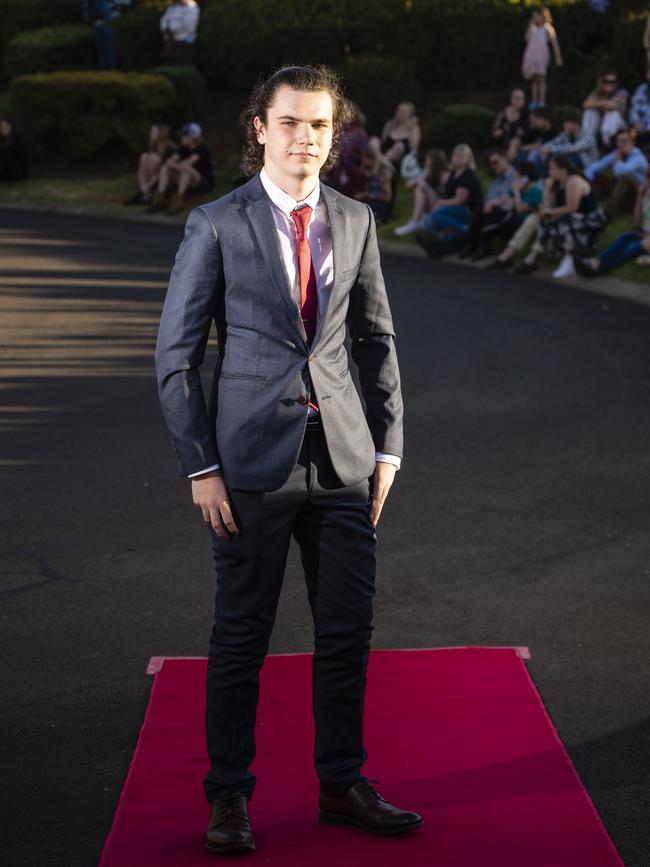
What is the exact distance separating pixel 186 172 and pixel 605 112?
678 centimetres

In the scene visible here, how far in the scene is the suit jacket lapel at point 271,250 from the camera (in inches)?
150

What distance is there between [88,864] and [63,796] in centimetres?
47

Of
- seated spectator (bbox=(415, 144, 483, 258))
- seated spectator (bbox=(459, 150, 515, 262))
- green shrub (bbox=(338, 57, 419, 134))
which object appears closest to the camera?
seated spectator (bbox=(459, 150, 515, 262))

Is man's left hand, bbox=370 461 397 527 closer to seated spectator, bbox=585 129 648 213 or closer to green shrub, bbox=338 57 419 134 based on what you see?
seated spectator, bbox=585 129 648 213

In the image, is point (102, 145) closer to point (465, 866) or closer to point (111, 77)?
point (111, 77)

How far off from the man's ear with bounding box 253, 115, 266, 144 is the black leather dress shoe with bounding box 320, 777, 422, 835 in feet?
5.96

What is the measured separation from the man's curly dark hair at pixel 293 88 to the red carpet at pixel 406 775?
6.12 ft

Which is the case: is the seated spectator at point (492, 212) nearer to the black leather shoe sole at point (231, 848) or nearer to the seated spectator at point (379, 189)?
the seated spectator at point (379, 189)

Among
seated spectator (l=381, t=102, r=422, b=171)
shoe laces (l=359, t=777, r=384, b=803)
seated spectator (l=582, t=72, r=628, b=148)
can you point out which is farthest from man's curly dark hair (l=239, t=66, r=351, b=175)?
seated spectator (l=381, t=102, r=422, b=171)

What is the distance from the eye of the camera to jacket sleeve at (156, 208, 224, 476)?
381cm

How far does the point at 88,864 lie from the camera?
3.96 m

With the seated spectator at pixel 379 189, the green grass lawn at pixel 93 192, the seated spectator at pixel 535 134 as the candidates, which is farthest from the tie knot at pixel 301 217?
the green grass lawn at pixel 93 192

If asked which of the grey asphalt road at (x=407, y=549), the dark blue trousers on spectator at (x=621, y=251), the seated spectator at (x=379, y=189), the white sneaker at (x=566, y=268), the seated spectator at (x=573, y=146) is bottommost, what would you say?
the seated spectator at (x=379, y=189)

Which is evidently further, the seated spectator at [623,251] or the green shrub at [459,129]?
the green shrub at [459,129]
